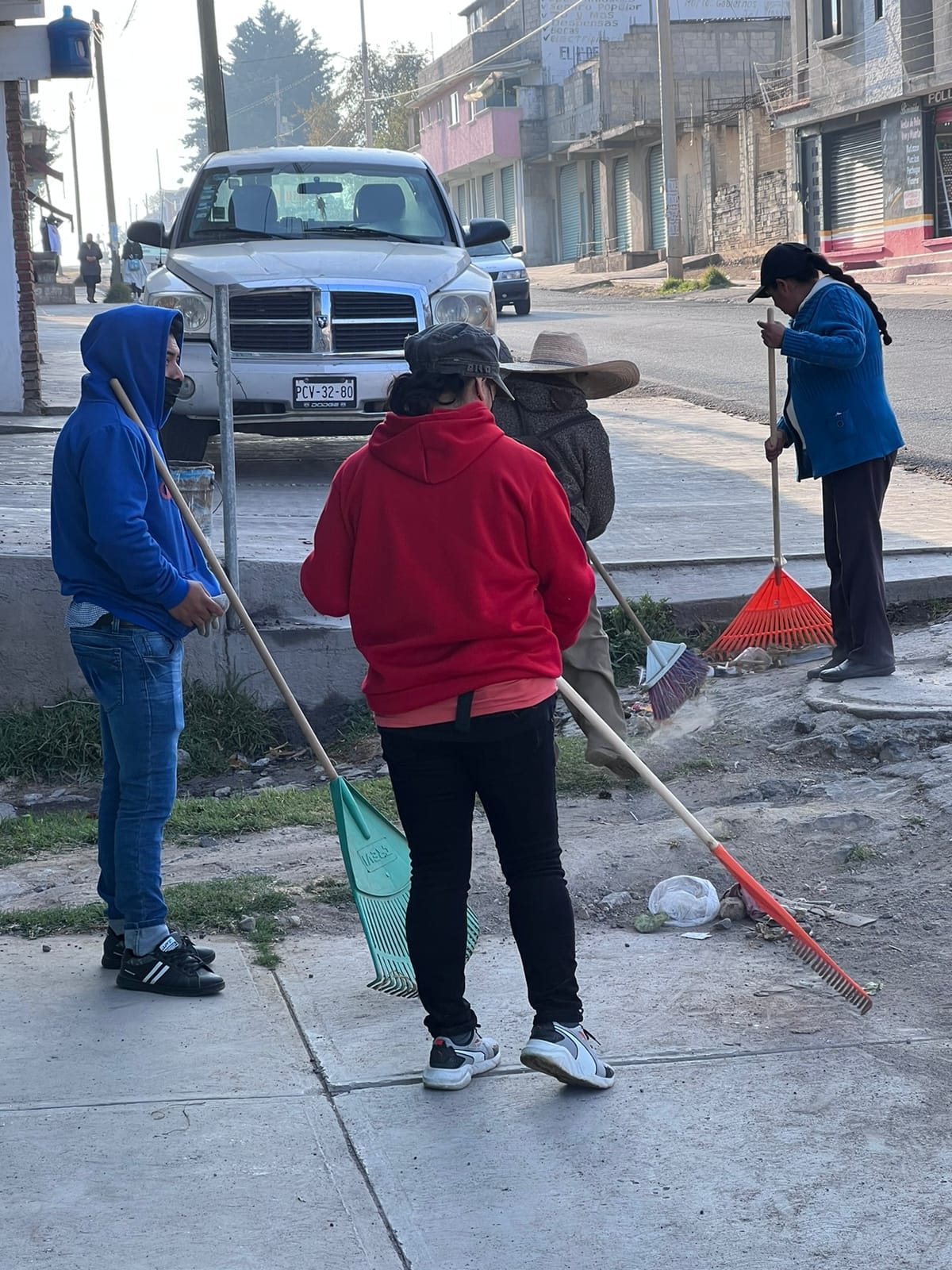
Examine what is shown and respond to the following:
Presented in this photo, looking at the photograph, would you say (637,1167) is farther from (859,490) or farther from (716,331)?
(716,331)

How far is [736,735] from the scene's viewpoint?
5973mm

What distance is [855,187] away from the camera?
3669 centimetres

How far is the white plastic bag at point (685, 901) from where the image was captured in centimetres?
438

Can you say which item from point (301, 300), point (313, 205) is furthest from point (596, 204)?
point (301, 300)

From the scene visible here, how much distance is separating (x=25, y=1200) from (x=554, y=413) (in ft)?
10.3

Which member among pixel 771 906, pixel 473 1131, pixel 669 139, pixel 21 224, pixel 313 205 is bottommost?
pixel 473 1131

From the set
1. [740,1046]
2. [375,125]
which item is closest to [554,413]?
[740,1046]

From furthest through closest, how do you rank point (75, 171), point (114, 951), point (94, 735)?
point (75, 171) → point (94, 735) → point (114, 951)

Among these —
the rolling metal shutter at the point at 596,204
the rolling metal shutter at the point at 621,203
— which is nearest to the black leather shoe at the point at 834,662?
the rolling metal shutter at the point at 621,203

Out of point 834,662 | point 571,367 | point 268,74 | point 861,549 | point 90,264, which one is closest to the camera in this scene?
point 571,367

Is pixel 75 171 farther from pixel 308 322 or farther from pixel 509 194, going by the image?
pixel 308 322

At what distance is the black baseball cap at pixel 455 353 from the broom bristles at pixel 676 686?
2.94 metres

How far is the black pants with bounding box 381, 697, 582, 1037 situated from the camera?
3.31 m

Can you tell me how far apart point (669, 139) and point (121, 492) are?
108ft
